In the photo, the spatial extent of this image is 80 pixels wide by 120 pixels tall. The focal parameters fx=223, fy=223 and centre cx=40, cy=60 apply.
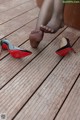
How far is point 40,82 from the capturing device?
1.06 m

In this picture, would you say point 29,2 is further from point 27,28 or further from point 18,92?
point 18,92

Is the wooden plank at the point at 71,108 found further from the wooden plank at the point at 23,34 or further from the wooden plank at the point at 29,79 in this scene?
the wooden plank at the point at 23,34

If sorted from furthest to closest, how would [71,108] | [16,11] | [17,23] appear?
[16,11] → [17,23] → [71,108]

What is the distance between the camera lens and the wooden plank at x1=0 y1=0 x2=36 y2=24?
1.74 meters

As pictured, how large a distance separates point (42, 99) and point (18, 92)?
0.36 ft

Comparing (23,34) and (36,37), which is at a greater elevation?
(36,37)

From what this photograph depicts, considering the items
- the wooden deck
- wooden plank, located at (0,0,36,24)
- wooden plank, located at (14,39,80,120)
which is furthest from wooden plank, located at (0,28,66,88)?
wooden plank, located at (0,0,36,24)

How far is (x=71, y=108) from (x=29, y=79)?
0.83 feet

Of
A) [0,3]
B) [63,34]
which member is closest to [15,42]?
[63,34]

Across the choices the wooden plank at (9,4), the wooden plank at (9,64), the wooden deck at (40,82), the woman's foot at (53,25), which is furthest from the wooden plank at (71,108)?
the wooden plank at (9,4)

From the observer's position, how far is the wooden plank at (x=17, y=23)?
1.51m

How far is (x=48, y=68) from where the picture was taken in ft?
3.83

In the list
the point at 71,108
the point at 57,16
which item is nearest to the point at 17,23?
the point at 57,16

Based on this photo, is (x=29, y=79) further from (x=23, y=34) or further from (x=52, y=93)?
(x=23, y=34)
